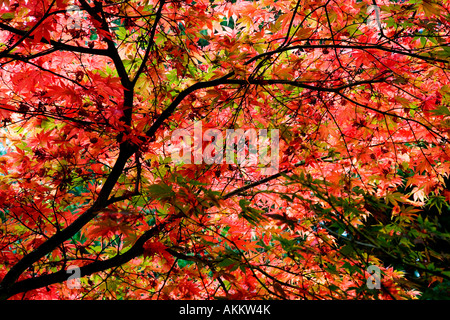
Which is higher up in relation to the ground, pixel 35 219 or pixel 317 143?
pixel 317 143

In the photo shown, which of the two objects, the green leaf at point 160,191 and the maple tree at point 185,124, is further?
the maple tree at point 185,124

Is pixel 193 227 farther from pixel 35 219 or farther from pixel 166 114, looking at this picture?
pixel 35 219

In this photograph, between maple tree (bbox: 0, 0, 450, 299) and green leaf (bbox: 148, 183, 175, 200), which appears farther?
maple tree (bbox: 0, 0, 450, 299)

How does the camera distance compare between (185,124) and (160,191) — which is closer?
(160,191)

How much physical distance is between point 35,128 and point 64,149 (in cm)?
37

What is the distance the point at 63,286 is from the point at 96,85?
2.09 metres

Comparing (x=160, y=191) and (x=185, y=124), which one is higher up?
(x=185, y=124)
